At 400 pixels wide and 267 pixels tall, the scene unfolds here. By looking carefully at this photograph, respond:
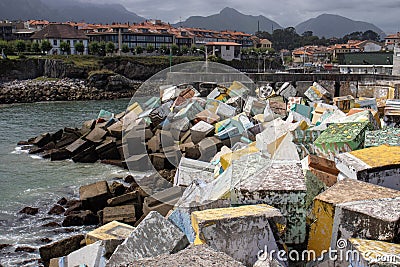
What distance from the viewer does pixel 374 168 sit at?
4.19 m

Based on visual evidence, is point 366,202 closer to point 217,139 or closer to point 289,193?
point 289,193

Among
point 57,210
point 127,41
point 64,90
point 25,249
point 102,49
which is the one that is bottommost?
point 25,249

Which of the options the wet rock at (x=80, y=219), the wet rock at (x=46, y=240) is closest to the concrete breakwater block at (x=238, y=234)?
the wet rock at (x=46, y=240)

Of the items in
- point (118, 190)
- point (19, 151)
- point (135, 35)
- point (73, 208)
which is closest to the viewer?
point (73, 208)

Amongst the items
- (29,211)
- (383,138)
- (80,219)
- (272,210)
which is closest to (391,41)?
(29,211)

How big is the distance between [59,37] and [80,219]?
189 feet

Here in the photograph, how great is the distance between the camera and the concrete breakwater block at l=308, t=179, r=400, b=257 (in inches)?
132

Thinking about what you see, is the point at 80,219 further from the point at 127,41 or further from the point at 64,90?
the point at 127,41

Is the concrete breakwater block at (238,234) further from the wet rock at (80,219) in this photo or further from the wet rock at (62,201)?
the wet rock at (62,201)

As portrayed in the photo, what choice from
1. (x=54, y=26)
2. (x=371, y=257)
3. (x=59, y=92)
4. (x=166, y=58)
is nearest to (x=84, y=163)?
(x=371, y=257)

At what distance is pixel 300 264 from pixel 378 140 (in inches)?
106

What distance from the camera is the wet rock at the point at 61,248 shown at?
237 inches

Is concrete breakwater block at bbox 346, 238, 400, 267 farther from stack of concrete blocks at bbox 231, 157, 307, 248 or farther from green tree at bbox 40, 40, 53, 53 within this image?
green tree at bbox 40, 40, 53, 53

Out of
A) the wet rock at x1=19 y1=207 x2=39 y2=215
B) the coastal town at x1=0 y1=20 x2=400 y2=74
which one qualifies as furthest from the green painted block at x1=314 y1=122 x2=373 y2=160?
the coastal town at x1=0 y1=20 x2=400 y2=74
